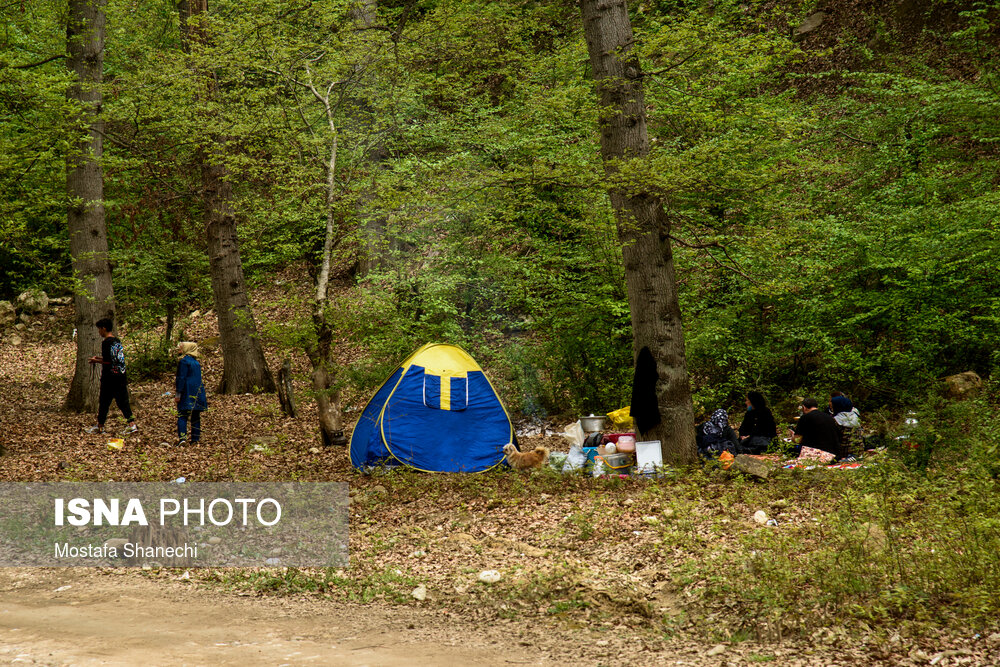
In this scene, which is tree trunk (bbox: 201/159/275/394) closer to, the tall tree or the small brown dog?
the tall tree

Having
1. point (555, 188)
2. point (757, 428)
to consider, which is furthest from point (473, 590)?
point (555, 188)

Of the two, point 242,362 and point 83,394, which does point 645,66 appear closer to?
point 242,362

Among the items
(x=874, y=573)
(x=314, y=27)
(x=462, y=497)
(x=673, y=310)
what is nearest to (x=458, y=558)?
(x=462, y=497)

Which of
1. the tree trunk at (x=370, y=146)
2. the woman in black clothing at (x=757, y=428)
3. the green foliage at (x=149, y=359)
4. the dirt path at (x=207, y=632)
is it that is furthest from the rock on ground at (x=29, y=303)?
the woman in black clothing at (x=757, y=428)

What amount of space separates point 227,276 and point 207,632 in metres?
9.85

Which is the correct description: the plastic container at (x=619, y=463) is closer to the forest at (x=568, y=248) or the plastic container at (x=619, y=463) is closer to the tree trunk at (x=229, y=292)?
the forest at (x=568, y=248)

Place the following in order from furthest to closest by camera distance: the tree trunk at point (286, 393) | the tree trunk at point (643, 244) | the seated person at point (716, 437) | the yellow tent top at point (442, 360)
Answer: the tree trunk at point (286, 393) → the yellow tent top at point (442, 360) → the seated person at point (716, 437) → the tree trunk at point (643, 244)

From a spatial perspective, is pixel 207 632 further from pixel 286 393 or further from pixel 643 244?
pixel 286 393

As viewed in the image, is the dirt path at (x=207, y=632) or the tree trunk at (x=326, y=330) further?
the tree trunk at (x=326, y=330)

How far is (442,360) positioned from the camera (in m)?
10.3

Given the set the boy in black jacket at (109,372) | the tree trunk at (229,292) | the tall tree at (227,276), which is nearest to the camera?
the boy in black jacket at (109,372)

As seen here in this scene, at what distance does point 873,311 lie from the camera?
1115cm

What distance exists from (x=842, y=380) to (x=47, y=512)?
35.5 feet

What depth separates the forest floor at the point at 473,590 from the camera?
16.4 feet
